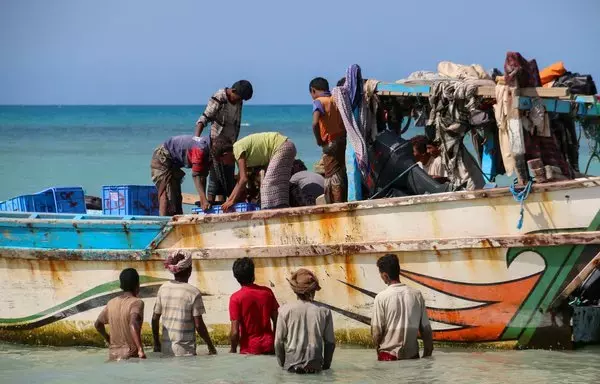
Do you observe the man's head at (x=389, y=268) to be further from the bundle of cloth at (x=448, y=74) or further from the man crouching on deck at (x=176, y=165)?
the man crouching on deck at (x=176, y=165)

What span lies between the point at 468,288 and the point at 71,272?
4.25 meters

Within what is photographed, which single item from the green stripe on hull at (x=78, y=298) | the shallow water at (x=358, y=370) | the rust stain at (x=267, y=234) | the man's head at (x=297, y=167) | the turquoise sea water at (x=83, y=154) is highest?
the turquoise sea water at (x=83, y=154)

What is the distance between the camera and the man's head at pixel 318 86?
38.4ft

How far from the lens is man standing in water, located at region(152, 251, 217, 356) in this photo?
10.0 meters

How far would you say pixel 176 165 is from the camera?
42.0ft

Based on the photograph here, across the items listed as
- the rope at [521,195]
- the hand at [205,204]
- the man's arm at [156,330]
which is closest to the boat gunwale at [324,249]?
the rope at [521,195]

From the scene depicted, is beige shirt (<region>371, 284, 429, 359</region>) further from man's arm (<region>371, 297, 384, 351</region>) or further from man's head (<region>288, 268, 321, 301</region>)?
man's head (<region>288, 268, 321, 301</region>)

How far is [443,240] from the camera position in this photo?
1048 centimetres

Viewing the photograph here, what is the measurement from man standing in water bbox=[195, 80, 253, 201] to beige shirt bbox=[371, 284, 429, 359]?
3.66 metres

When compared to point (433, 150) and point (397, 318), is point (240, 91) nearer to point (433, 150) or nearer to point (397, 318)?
point (433, 150)

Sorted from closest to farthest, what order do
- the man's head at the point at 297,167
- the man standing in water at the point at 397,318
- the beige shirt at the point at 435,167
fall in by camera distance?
the man standing in water at the point at 397,318 < the beige shirt at the point at 435,167 < the man's head at the point at 297,167

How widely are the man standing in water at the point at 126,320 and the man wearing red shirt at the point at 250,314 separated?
800mm

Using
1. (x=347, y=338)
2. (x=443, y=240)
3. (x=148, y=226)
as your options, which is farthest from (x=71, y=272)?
(x=443, y=240)

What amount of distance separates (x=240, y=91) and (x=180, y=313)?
3183 millimetres
